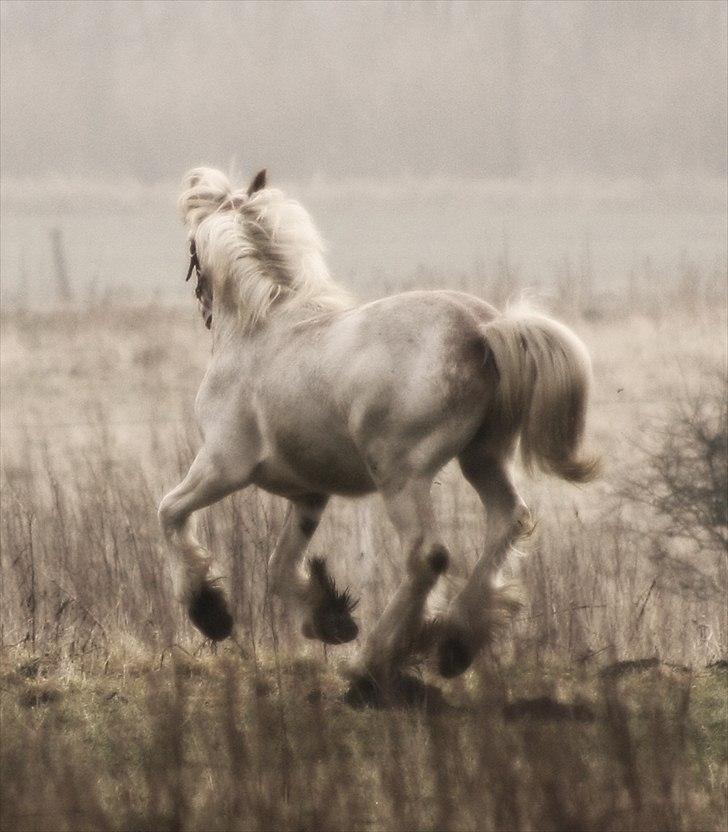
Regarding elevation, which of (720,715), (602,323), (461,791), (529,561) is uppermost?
(461,791)

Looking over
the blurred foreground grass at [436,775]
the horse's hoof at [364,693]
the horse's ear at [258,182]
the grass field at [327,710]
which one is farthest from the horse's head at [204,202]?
the blurred foreground grass at [436,775]

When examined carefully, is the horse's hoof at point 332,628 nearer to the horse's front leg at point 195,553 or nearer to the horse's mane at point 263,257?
the horse's front leg at point 195,553

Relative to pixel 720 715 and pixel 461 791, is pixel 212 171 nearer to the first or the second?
pixel 720 715

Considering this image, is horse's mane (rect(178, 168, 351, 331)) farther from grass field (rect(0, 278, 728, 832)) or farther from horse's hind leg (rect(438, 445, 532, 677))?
grass field (rect(0, 278, 728, 832))

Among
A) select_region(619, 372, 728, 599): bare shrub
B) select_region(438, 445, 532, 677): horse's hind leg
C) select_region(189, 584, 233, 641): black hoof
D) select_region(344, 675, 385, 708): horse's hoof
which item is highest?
select_region(438, 445, 532, 677): horse's hind leg

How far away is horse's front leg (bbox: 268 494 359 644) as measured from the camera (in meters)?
6.90

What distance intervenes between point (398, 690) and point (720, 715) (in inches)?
48.6

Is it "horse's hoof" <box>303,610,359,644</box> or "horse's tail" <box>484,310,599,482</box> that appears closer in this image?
"horse's tail" <box>484,310,599,482</box>

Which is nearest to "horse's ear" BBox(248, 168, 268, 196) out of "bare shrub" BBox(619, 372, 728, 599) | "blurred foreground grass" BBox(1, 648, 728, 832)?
"blurred foreground grass" BBox(1, 648, 728, 832)

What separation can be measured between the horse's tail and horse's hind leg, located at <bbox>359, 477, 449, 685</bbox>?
1.38ft

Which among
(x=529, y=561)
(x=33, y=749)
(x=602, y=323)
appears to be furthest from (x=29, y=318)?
(x=33, y=749)

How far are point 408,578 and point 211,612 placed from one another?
1069 mm

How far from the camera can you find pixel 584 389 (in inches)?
→ 239

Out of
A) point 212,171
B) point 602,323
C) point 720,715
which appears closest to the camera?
point 720,715
